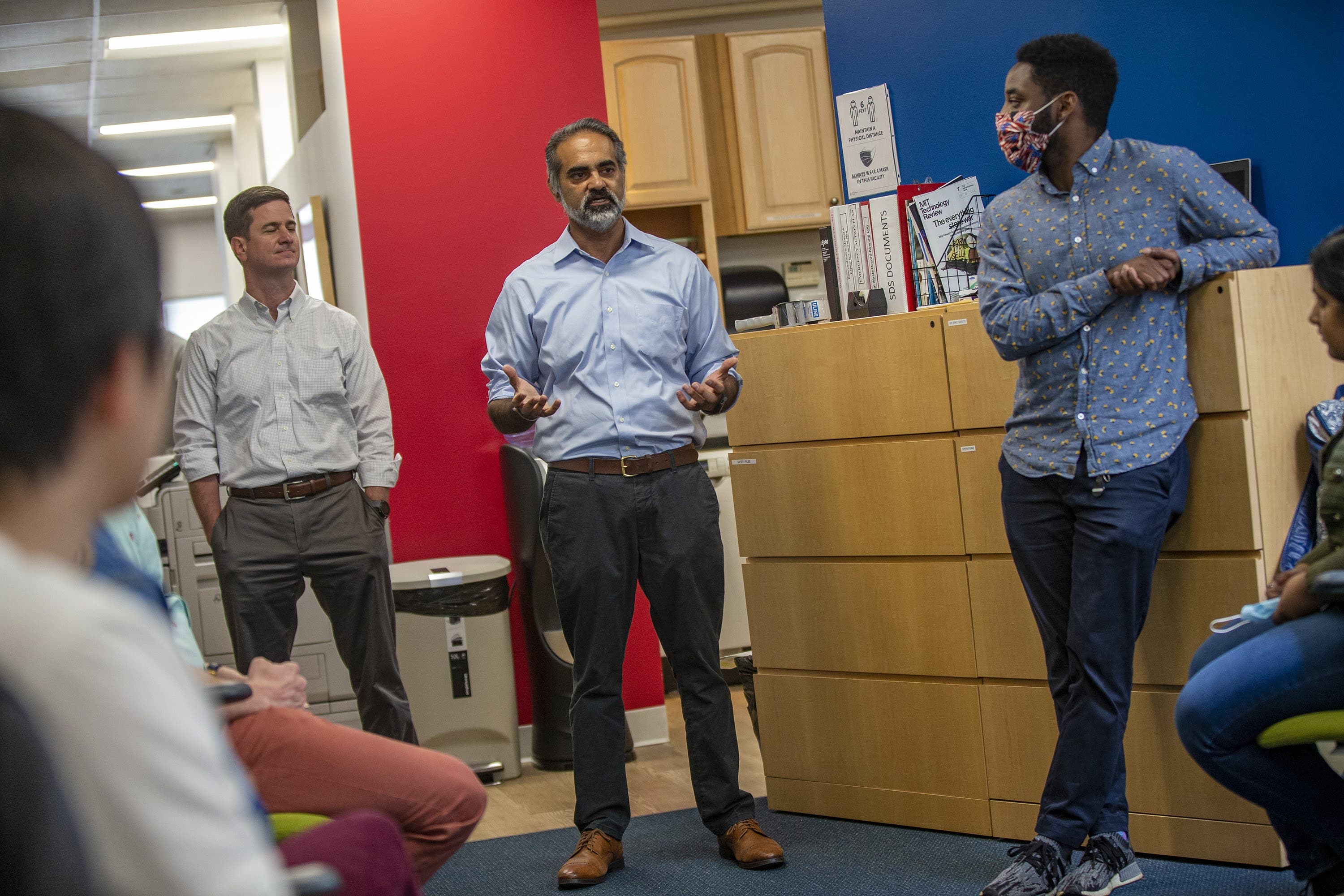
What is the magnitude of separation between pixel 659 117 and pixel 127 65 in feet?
10.4

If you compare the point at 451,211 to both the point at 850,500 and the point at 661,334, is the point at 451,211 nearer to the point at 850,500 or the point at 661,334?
the point at 661,334

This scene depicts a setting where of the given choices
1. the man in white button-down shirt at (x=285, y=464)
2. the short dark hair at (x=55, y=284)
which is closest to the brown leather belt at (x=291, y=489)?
the man in white button-down shirt at (x=285, y=464)

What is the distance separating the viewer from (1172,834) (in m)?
2.58

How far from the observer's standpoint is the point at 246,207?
10.8 feet

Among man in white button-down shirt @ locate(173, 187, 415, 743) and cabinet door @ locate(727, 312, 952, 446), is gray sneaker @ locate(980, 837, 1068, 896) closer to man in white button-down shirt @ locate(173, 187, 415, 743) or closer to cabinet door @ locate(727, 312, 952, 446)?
cabinet door @ locate(727, 312, 952, 446)

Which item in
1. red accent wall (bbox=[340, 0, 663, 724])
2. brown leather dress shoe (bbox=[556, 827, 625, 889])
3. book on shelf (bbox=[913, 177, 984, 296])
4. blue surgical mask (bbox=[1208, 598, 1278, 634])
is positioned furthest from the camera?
red accent wall (bbox=[340, 0, 663, 724])

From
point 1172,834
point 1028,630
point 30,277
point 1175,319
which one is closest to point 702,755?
point 1028,630

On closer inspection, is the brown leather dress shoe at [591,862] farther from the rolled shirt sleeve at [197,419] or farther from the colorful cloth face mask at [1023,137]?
the colorful cloth face mask at [1023,137]

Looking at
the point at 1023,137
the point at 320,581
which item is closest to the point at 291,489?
the point at 320,581

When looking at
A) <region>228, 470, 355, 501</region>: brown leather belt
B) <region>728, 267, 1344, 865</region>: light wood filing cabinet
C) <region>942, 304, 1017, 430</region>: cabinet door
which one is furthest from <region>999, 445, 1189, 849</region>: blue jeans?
<region>228, 470, 355, 501</region>: brown leather belt

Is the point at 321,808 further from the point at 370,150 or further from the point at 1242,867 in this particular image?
the point at 370,150

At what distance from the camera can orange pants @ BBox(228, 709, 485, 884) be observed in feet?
4.88

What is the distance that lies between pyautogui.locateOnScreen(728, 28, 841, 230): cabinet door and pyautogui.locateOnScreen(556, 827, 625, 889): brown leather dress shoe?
365cm

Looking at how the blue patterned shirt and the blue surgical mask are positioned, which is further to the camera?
the blue patterned shirt
